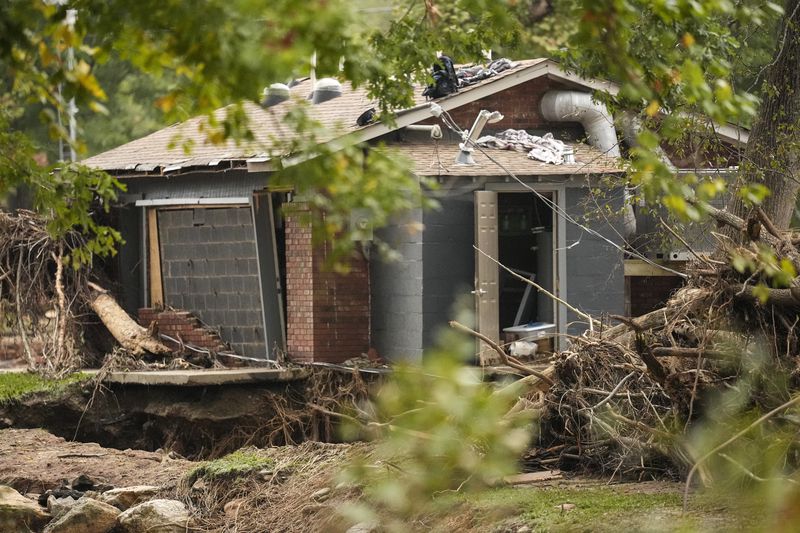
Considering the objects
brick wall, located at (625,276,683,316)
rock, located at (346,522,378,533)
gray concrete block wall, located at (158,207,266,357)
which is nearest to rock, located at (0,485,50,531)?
rock, located at (346,522,378,533)

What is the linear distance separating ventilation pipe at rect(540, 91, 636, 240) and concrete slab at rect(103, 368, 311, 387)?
4793 mm

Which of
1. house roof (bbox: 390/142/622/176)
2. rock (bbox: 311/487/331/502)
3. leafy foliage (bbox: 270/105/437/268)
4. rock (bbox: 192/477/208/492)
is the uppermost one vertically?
house roof (bbox: 390/142/622/176)

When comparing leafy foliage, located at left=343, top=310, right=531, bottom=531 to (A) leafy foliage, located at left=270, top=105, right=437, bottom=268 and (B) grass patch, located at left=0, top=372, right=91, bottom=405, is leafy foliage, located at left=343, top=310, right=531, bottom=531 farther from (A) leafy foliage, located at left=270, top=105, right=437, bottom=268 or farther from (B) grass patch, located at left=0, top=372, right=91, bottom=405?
(B) grass patch, located at left=0, top=372, right=91, bottom=405

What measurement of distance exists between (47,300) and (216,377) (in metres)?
3.74

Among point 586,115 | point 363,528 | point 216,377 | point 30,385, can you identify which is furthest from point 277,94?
point 363,528

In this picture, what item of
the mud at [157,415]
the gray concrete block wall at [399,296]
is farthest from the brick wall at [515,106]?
the mud at [157,415]

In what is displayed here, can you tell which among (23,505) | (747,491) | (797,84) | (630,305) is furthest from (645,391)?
(630,305)

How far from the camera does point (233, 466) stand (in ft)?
45.6

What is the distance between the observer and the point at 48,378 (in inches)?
742

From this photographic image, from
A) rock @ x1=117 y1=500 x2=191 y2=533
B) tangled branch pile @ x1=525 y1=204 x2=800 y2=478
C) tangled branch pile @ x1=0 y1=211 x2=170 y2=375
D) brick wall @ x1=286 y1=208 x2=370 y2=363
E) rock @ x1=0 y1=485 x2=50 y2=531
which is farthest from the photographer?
tangled branch pile @ x1=0 y1=211 x2=170 y2=375

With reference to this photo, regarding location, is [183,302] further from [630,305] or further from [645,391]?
[645,391]

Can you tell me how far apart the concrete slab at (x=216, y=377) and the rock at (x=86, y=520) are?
4605mm

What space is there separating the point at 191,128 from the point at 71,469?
8.19 metres

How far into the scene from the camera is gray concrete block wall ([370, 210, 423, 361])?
17094 millimetres
